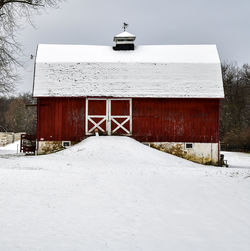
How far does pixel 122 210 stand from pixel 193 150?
1420 cm

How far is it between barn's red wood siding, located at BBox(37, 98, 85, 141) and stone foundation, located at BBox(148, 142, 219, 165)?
4.69 meters

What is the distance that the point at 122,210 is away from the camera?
8.05m

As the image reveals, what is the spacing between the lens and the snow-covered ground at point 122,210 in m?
6.14

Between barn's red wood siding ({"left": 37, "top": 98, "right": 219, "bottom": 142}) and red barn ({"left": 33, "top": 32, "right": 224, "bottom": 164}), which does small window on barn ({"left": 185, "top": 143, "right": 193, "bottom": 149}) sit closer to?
red barn ({"left": 33, "top": 32, "right": 224, "bottom": 164})

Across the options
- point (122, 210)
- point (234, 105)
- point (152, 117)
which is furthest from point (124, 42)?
point (234, 105)

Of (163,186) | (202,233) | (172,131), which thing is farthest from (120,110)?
(202,233)

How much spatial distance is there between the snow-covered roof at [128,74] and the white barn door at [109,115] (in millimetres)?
607

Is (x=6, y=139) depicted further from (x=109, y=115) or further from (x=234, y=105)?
(x=234, y=105)

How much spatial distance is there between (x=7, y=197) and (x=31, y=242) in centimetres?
310

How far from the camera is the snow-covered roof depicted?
21625 mm

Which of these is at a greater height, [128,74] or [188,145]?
[128,74]

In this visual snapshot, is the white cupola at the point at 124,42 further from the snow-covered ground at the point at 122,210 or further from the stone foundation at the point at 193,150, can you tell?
the snow-covered ground at the point at 122,210

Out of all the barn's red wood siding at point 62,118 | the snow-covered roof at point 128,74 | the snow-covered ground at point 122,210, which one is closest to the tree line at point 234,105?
the snow-covered roof at point 128,74

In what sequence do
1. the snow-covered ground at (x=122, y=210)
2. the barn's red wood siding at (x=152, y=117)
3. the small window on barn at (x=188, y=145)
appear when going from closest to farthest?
the snow-covered ground at (x=122, y=210)
the small window on barn at (x=188, y=145)
the barn's red wood siding at (x=152, y=117)
